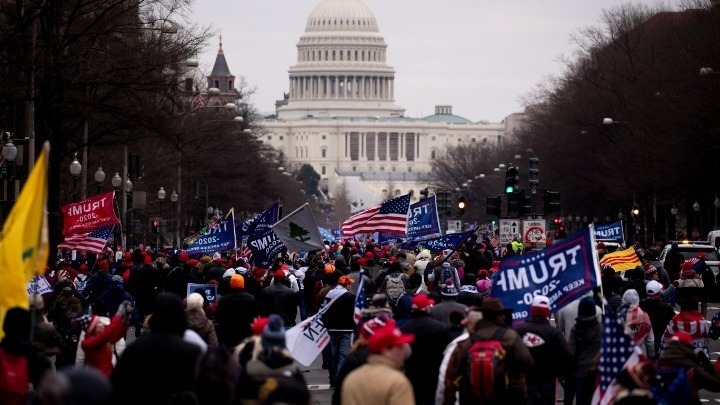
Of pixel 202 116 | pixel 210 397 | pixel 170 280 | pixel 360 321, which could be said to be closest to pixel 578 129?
pixel 202 116

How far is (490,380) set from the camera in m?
13.5

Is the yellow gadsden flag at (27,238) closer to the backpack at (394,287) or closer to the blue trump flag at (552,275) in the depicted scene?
the blue trump flag at (552,275)

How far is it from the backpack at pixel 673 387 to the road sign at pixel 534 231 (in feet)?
94.2

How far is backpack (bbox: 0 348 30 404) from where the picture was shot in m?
12.1

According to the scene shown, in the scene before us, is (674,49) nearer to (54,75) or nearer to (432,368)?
(54,75)

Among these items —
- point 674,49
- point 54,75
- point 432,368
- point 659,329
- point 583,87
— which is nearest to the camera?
point 432,368

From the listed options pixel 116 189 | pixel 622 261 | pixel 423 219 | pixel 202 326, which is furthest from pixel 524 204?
pixel 202 326

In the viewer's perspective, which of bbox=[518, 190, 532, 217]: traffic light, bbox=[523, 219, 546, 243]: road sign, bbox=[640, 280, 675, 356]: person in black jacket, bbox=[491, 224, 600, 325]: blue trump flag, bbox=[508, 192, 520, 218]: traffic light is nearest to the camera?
bbox=[491, 224, 600, 325]: blue trump flag

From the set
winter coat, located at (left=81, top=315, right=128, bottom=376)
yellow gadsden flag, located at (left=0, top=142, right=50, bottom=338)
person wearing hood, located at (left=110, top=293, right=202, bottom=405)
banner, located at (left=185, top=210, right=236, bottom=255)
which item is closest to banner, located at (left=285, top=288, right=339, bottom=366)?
winter coat, located at (left=81, top=315, right=128, bottom=376)

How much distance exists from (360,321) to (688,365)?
4017 millimetres

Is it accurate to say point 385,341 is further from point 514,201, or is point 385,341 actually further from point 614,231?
point 514,201

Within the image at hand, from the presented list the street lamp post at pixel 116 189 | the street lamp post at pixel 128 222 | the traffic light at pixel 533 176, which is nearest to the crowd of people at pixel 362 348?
the traffic light at pixel 533 176

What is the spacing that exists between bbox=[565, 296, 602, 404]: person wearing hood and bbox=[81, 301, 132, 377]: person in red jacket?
3.36 metres

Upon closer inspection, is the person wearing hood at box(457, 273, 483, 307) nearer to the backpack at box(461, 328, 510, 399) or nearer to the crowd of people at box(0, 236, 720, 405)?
the crowd of people at box(0, 236, 720, 405)
